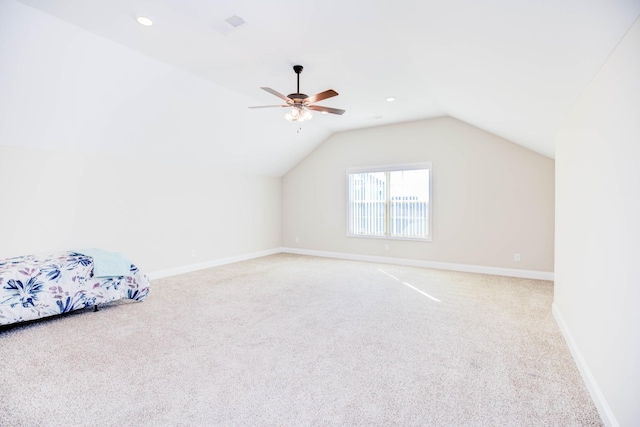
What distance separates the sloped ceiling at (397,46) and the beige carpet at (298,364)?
2.21 m

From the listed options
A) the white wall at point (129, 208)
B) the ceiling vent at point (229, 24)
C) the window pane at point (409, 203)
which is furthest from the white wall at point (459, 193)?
the ceiling vent at point (229, 24)

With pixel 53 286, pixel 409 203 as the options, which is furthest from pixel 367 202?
pixel 53 286

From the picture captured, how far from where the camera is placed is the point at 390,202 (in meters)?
6.60

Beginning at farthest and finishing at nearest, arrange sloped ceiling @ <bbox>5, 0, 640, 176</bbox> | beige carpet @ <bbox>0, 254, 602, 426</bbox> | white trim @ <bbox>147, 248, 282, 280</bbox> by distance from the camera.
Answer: white trim @ <bbox>147, 248, 282, 280</bbox>, sloped ceiling @ <bbox>5, 0, 640, 176</bbox>, beige carpet @ <bbox>0, 254, 602, 426</bbox>

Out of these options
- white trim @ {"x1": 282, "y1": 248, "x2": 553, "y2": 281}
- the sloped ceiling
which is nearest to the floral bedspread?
the sloped ceiling

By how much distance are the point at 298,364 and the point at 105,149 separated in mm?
4172

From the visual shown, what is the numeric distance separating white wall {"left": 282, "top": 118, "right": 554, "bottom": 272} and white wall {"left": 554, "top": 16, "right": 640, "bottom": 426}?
2683 mm

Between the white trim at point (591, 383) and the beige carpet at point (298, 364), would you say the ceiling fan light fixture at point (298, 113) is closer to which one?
the beige carpet at point (298, 364)

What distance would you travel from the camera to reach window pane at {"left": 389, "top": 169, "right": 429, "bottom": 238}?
20.4ft

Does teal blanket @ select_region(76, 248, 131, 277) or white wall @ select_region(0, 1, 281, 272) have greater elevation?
white wall @ select_region(0, 1, 281, 272)

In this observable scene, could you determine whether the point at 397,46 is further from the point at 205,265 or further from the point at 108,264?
the point at 205,265

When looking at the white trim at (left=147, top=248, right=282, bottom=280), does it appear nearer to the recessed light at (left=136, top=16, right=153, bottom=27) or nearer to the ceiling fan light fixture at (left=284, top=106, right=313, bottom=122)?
the ceiling fan light fixture at (left=284, top=106, right=313, bottom=122)

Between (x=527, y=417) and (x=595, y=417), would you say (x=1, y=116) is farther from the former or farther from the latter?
(x=595, y=417)

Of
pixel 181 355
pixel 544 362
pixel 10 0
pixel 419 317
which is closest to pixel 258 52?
pixel 10 0
